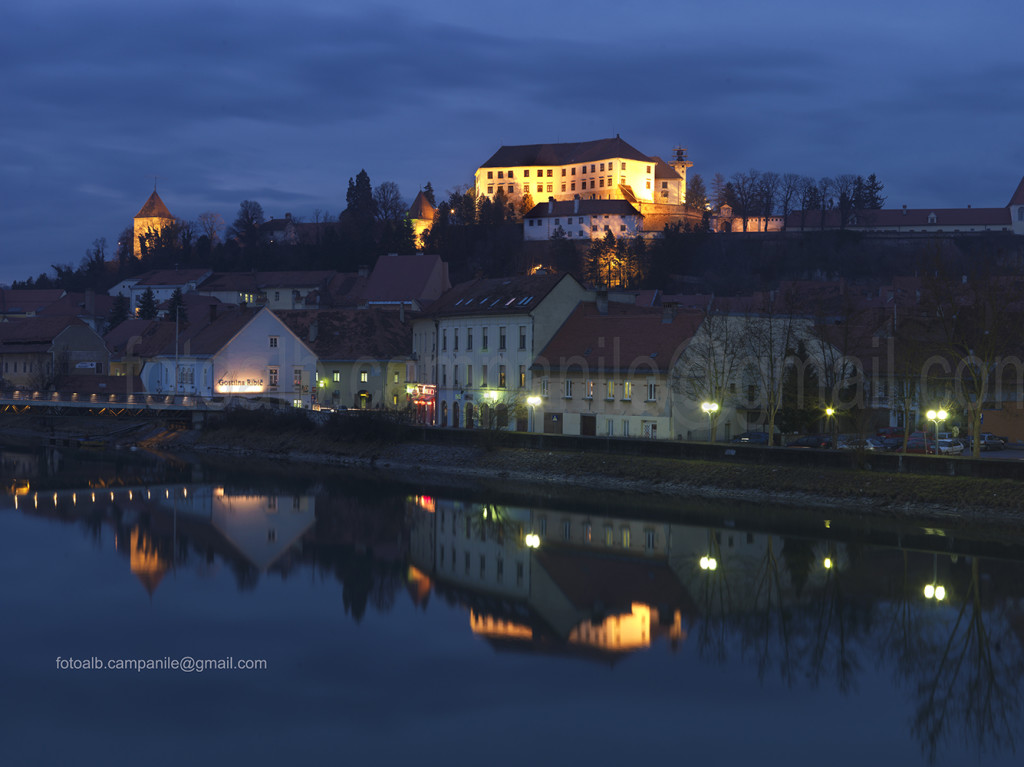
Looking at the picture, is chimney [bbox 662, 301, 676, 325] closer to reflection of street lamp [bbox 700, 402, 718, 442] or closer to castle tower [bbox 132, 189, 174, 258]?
reflection of street lamp [bbox 700, 402, 718, 442]

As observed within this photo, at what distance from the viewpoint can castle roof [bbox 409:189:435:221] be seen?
513 feet

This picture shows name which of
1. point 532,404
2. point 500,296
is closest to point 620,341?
point 532,404

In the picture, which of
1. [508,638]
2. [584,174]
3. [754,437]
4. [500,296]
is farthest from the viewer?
[584,174]

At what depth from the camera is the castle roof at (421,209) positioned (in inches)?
6160

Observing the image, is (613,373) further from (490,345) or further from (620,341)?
(490,345)

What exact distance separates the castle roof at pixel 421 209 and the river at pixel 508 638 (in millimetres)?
121412

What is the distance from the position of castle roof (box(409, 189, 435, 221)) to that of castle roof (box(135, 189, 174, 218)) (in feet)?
144

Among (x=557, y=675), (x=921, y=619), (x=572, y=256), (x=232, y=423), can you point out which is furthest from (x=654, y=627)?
(x=572, y=256)

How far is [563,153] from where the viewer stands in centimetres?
15262

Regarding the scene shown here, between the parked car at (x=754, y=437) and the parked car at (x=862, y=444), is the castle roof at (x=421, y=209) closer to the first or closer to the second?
the parked car at (x=754, y=437)

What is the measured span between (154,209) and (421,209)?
160 feet

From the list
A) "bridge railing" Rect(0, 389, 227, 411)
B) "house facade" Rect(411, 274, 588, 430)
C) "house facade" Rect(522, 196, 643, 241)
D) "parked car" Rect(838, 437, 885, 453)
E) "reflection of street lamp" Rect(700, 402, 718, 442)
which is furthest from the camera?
"house facade" Rect(522, 196, 643, 241)

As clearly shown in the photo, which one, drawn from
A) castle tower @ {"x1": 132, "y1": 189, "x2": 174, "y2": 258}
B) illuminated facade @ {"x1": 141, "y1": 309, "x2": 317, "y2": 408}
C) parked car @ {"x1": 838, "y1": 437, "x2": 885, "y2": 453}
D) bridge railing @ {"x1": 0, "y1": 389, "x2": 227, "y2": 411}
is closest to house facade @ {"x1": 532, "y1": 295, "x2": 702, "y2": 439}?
parked car @ {"x1": 838, "y1": 437, "x2": 885, "y2": 453}

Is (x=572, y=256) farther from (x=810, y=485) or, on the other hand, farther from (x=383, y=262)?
(x=810, y=485)
